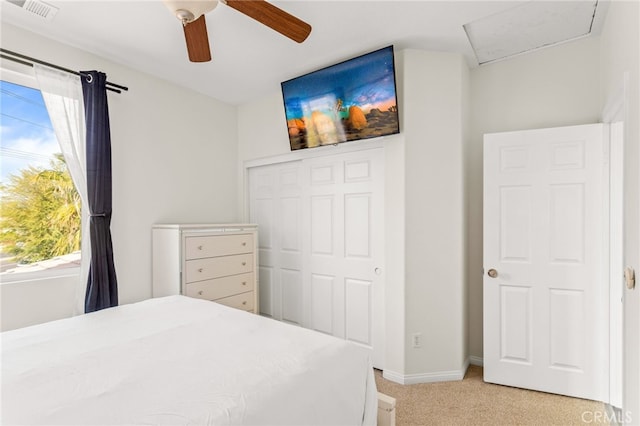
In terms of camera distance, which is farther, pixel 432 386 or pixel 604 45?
pixel 432 386

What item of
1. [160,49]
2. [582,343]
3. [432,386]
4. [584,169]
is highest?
[160,49]

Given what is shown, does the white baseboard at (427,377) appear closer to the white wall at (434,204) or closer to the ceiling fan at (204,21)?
the white wall at (434,204)

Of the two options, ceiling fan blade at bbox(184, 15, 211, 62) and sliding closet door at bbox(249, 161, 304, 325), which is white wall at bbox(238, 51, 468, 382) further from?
ceiling fan blade at bbox(184, 15, 211, 62)

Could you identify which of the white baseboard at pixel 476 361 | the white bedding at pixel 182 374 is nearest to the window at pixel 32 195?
the white bedding at pixel 182 374

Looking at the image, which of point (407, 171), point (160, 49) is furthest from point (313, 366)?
point (160, 49)

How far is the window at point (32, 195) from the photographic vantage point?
91.2 inches

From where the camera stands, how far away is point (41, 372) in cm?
122

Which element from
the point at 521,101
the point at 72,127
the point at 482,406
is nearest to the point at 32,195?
the point at 72,127

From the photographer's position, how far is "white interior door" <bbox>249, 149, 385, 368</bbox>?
293 cm

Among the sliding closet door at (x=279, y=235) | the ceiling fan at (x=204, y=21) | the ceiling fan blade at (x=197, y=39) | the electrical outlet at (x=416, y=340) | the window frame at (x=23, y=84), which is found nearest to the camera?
the ceiling fan at (x=204, y=21)

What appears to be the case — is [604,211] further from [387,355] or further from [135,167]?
[135,167]

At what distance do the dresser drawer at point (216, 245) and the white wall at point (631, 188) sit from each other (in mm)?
2803

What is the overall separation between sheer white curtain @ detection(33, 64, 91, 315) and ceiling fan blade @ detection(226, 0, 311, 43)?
1686 millimetres

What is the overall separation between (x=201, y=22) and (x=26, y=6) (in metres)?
1.29
